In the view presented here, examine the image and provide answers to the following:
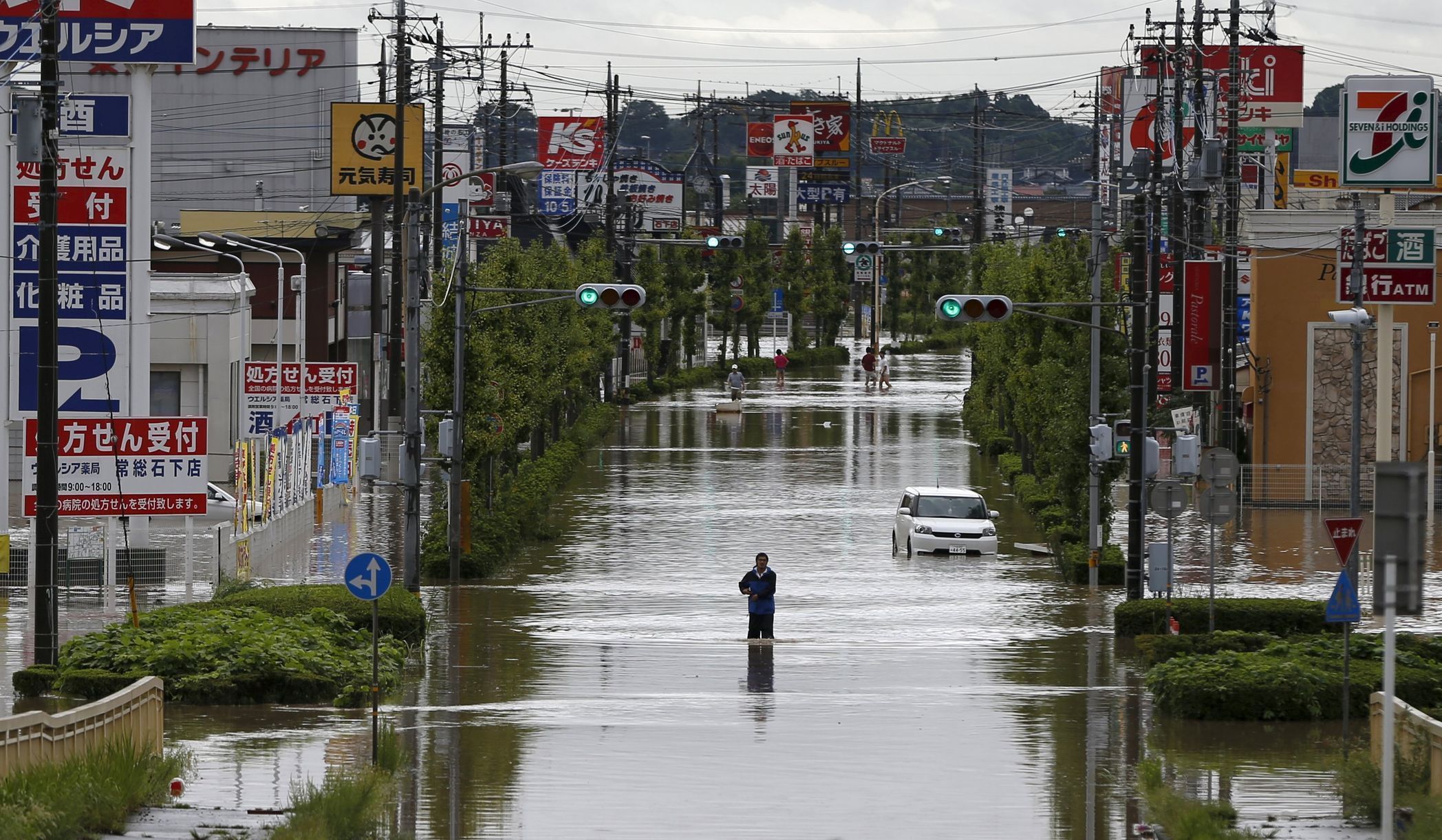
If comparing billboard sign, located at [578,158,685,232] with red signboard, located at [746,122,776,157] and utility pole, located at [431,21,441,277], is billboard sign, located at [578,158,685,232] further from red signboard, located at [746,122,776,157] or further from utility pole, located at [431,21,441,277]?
utility pole, located at [431,21,441,277]

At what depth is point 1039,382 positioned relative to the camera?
130 ft

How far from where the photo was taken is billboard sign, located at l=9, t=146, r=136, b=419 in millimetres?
30875

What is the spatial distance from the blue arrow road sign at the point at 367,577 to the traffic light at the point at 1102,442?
1402 cm

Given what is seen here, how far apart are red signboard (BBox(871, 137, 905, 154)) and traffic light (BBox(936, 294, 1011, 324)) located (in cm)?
9019

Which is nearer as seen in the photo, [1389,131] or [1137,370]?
[1137,370]

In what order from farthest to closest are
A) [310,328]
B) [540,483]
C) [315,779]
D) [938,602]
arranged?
1. [310,328]
2. [540,483]
3. [938,602]
4. [315,779]

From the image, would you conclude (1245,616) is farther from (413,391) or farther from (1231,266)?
(1231,266)

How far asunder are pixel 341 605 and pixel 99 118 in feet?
35.8

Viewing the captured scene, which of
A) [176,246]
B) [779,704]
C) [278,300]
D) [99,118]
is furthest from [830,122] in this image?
[779,704]

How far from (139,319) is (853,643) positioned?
13.2 m

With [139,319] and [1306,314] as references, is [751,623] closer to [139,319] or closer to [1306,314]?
[139,319]

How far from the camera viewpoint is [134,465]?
28.3 m

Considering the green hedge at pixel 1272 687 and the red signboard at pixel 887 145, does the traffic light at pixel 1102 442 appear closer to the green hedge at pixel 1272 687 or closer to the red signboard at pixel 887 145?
the green hedge at pixel 1272 687

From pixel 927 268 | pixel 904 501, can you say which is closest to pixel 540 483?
pixel 904 501
